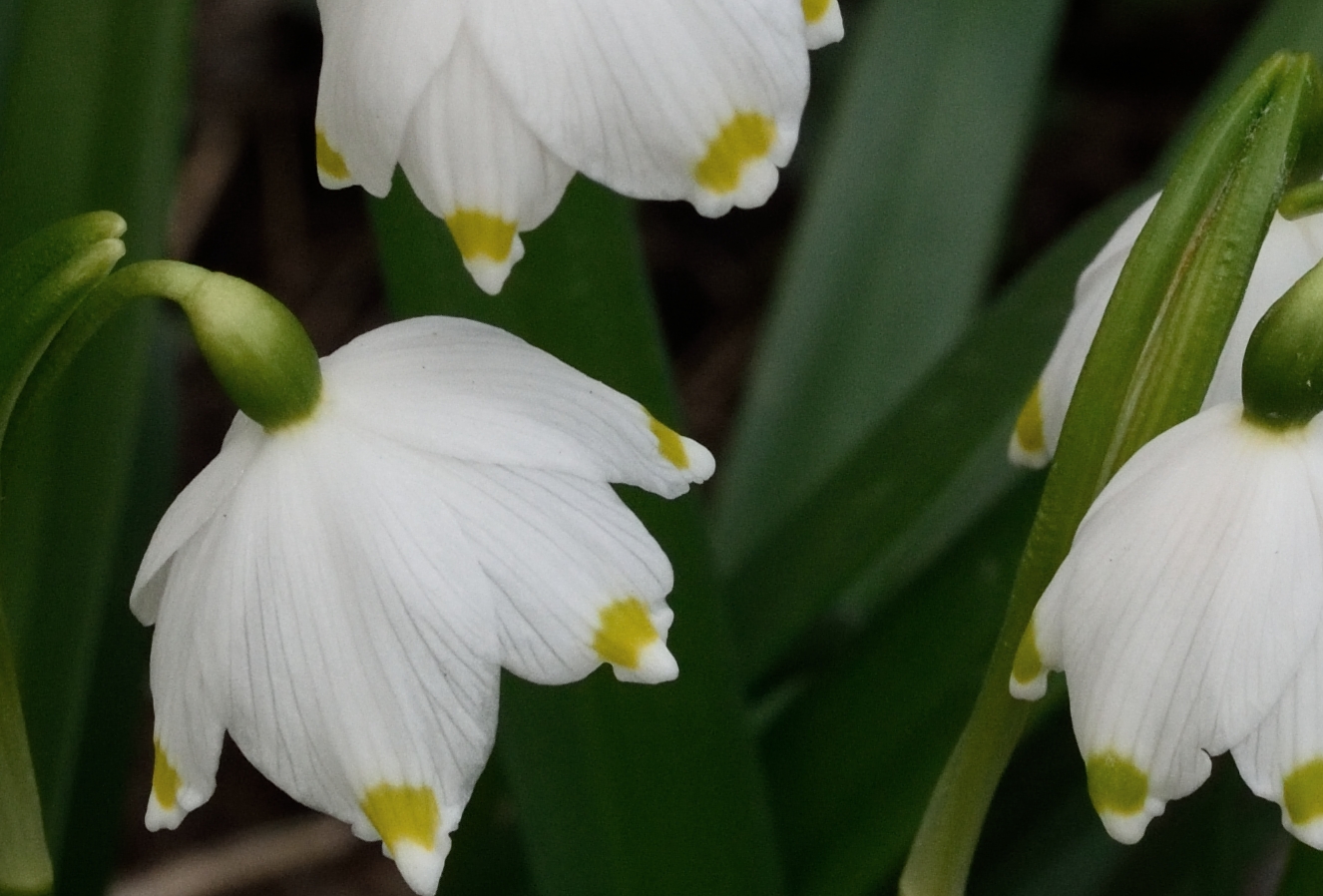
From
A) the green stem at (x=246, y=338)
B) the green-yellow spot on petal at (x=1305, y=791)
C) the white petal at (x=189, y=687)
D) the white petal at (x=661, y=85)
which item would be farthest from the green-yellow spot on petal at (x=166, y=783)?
the green-yellow spot on petal at (x=1305, y=791)

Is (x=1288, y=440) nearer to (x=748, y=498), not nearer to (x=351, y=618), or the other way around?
(x=351, y=618)

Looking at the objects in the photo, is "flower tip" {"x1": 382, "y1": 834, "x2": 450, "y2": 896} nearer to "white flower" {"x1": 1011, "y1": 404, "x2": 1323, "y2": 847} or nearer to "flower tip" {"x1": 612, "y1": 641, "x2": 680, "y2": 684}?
"flower tip" {"x1": 612, "y1": 641, "x2": 680, "y2": 684}

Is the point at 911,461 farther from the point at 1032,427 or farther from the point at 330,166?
the point at 330,166

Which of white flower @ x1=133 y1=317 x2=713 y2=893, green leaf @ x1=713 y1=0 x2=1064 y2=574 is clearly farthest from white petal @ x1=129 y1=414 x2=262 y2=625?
green leaf @ x1=713 y1=0 x2=1064 y2=574

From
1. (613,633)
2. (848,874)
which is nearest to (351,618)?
(613,633)

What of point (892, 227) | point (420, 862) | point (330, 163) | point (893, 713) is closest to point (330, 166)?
point (330, 163)

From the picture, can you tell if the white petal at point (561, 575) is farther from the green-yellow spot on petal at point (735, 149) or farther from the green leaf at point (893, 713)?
the green leaf at point (893, 713)
